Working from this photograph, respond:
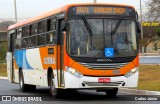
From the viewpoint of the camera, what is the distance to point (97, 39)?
16.1 m

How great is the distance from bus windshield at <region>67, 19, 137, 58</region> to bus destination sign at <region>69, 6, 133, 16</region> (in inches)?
10.4

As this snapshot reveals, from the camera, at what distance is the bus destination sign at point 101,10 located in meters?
16.3

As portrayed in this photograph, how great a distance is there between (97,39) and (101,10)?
1.05m

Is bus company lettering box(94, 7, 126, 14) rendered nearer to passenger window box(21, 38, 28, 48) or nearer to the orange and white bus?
the orange and white bus

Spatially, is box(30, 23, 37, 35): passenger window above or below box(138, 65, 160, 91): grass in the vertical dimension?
above

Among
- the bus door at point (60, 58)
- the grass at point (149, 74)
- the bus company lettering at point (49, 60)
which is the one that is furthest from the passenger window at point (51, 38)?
the grass at point (149, 74)

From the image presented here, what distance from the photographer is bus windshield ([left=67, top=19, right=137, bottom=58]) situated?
629 inches

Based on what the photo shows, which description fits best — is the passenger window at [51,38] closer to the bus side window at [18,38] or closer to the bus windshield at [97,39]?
the bus windshield at [97,39]

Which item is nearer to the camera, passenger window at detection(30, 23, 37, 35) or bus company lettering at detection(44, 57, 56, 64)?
bus company lettering at detection(44, 57, 56, 64)

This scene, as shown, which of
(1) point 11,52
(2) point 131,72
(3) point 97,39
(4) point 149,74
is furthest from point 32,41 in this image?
(4) point 149,74

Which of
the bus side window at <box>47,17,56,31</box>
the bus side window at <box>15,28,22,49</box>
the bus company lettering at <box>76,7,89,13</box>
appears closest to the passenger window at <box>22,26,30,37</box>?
the bus side window at <box>15,28,22,49</box>

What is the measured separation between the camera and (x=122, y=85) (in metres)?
16.2

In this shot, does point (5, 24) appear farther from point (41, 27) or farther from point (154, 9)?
point (41, 27)

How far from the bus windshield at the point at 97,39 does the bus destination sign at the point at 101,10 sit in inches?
10.4
